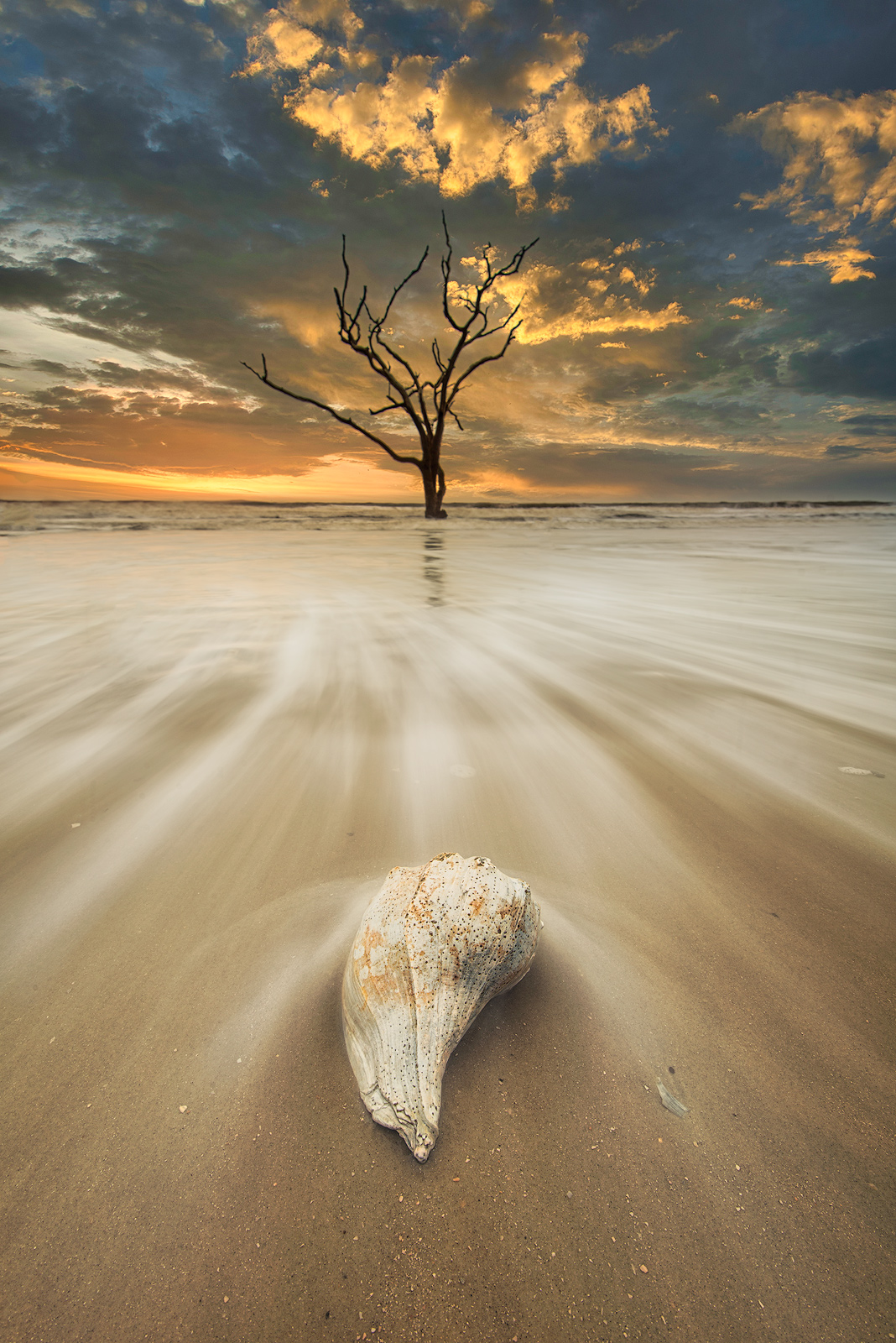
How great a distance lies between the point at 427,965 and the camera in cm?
65

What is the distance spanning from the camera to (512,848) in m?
0.97

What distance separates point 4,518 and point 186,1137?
17213 mm

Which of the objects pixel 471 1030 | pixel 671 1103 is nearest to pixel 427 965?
pixel 471 1030

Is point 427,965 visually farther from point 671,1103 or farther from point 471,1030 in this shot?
point 671,1103

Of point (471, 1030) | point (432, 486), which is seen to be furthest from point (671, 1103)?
point (432, 486)

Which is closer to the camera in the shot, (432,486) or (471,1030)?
(471,1030)

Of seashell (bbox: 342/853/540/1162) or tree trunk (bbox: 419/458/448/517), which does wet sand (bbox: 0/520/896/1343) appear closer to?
seashell (bbox: 342/853/540/1162)

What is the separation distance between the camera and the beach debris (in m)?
0.55

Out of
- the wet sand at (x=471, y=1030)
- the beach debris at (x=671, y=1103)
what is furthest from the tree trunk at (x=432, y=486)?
the beach debris at (x=671, y=1103)

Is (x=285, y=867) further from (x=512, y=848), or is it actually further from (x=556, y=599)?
(x=556, y=599)

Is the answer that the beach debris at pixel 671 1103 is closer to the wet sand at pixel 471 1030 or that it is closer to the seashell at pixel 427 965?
the wet sand at pixel 471 1030

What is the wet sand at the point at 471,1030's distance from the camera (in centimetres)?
44

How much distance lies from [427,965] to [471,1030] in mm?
97

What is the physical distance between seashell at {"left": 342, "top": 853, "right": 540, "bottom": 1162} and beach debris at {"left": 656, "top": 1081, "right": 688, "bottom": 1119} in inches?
7.4
